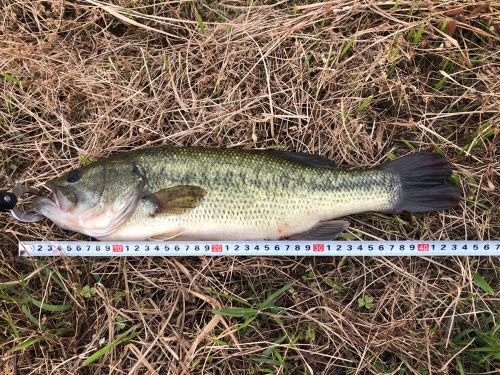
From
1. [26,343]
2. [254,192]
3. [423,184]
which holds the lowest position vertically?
[26,343]

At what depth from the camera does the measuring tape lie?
361 cm

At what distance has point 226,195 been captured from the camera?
3457mm

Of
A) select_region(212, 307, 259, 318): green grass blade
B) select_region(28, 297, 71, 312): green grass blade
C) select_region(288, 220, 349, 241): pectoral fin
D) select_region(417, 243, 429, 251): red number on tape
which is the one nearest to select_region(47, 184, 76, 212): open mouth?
select_region(28, 297, 71, 312): green grass blade

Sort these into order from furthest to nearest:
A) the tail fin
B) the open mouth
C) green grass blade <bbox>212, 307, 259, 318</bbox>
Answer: the tail fin → green grass blade <bbox>212, 307, 259, 318</bbox> → the open mouth

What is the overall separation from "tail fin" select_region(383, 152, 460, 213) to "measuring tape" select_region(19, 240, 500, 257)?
1.07 feet

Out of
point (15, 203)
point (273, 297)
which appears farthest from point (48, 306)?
point (273, 297)

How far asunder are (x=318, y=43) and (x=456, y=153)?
1.63m

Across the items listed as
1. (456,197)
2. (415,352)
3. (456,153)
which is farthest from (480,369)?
(456,153)

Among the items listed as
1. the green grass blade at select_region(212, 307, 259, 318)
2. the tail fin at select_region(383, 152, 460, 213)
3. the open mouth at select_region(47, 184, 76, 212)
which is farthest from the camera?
the tail fin at select_region(383, 152, 460, 213)

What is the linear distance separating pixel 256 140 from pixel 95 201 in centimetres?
148

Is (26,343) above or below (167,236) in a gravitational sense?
below

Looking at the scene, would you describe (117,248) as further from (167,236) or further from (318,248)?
(318,248)

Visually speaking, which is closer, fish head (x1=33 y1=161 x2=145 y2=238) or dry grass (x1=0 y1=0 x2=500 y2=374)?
fish head (x1=33 y1=161 x2=145 y2=238)

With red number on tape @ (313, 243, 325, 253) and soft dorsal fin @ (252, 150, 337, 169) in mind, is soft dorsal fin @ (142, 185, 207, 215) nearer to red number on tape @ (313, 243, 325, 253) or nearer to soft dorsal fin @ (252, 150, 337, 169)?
soft dorsal fin @ (252, 150, 337, 169)
